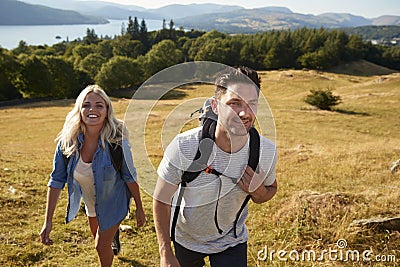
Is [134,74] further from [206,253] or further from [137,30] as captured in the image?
[206,253]

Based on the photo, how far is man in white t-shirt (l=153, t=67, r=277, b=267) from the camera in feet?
9.27

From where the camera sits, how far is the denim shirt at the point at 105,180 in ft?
13.1

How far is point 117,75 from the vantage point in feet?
228

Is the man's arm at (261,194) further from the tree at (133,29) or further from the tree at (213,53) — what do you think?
the tree at (133,29)

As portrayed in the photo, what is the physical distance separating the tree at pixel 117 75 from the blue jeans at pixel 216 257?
222ft

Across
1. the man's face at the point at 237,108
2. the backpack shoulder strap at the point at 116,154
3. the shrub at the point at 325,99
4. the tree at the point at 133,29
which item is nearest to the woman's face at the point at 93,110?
the backpack shoulder strap at the point at 116,154

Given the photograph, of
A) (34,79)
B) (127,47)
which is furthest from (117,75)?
(127,47)

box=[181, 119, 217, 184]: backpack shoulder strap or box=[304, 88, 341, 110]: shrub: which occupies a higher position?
box=[181, 119, 217, 184]: backpack shoulder strap

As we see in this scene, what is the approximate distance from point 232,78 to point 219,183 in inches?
35.7

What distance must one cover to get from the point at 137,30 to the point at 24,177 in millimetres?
127233

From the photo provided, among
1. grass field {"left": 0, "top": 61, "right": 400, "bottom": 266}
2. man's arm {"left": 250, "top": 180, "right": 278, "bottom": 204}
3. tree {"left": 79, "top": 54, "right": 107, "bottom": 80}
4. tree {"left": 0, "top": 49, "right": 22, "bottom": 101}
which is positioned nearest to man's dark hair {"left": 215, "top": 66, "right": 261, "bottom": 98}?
grass field {"left": 0, "top": 61, "right": 400, "bottom": 266}

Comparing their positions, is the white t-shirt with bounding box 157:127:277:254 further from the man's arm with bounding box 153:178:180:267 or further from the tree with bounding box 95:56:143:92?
the tree with bounding box 95:56:143:92

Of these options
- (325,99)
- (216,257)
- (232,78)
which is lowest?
(325,99)

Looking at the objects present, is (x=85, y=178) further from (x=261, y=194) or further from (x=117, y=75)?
(x=117, y=75)
